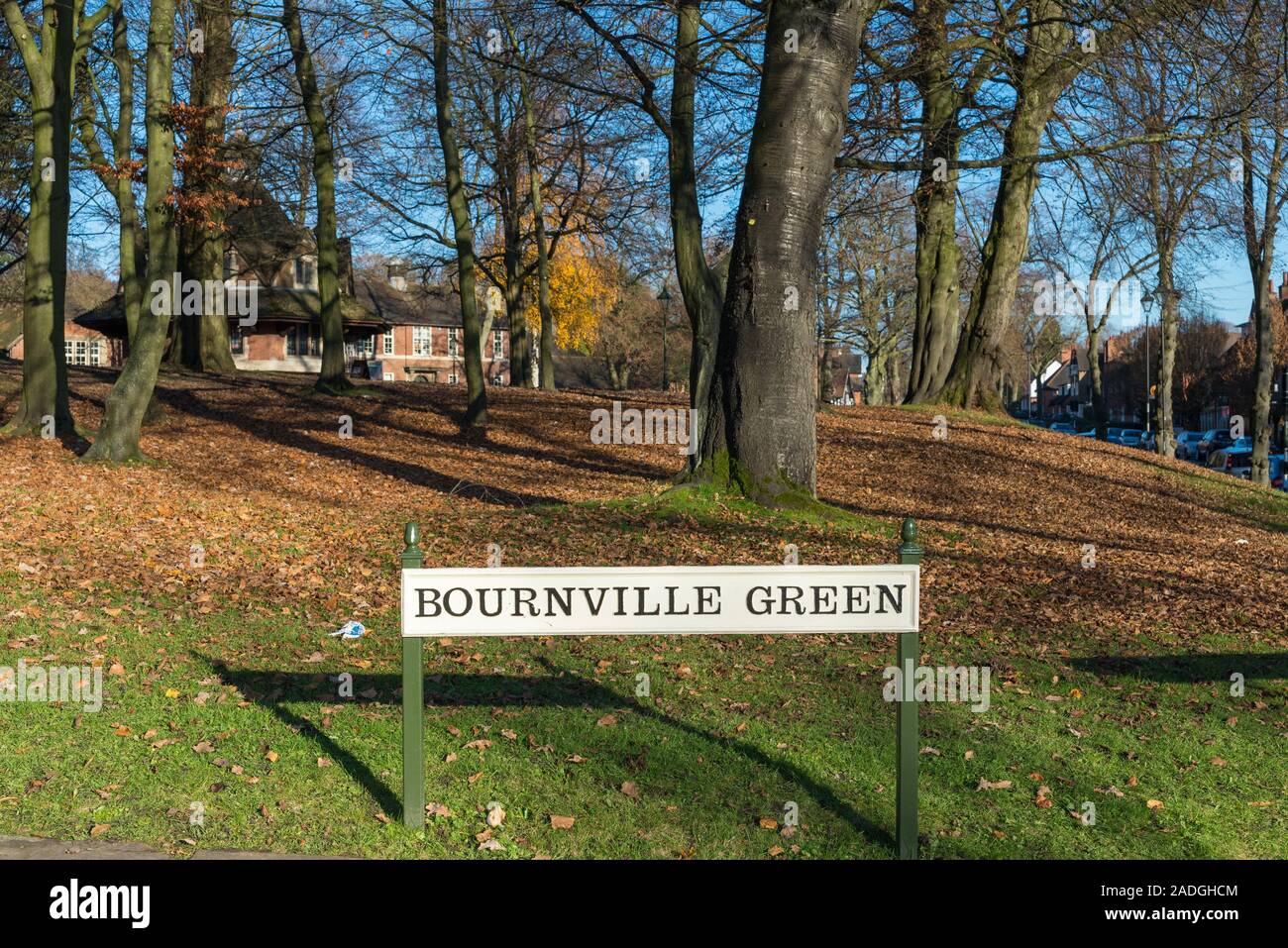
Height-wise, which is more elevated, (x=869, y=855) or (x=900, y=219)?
(x=900, y=219)

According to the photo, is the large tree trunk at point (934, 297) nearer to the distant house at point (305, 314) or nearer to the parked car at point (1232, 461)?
the parked car at point (1232, 461)

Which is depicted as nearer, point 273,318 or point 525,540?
point 525,540

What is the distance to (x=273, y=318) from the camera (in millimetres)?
48719

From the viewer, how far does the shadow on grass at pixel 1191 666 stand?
852cm

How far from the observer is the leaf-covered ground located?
577 centimetres

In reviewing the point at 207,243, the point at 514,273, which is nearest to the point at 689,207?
the point at 207,243

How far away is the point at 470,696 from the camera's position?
760cm

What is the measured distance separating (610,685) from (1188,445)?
161ft

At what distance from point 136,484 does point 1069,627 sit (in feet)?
35.9

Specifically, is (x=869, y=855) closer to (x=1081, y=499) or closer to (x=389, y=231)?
(x=1081, y=499)

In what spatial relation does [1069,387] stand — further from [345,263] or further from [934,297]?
[934,297]

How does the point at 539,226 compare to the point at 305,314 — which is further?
the point at 305,314

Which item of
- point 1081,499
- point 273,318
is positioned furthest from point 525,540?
point 273,318

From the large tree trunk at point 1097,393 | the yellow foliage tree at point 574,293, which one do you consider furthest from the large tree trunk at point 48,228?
the large tree trunk at point 1097,393
